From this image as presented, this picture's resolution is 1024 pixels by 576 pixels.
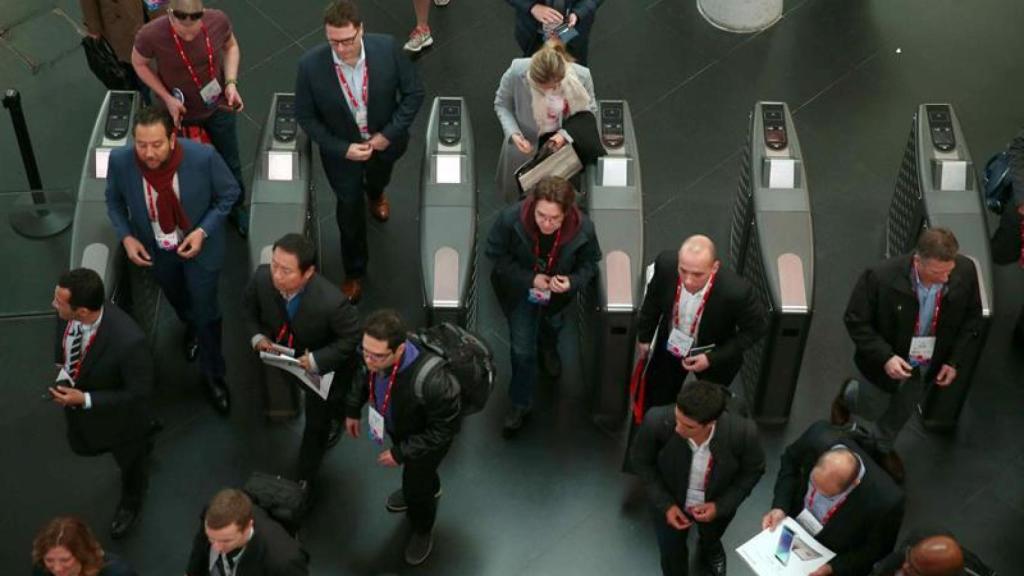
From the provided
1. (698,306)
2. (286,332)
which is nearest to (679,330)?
(698,306)

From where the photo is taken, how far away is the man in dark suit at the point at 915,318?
275 inches

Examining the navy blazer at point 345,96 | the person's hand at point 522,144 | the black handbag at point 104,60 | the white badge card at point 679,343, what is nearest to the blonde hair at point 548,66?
the person's hand at point 522,144

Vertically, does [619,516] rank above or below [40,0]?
below

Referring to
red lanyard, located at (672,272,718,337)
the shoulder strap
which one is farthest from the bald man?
red lanyard, located at (672,272,718,337)

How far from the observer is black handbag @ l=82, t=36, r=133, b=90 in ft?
29.2

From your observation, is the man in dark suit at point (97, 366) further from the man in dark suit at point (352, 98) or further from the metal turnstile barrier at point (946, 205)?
A: the metal turnstile barrier at point (946, 205)

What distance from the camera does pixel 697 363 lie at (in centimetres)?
713

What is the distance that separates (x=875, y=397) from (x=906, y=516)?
67 cm

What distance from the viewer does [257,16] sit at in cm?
1058

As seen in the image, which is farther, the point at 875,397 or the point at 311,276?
the point at 875,397

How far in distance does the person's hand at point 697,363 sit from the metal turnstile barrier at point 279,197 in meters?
2.05

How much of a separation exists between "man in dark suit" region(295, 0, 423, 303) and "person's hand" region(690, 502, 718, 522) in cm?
279

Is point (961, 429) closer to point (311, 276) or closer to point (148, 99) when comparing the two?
point (311, 276)

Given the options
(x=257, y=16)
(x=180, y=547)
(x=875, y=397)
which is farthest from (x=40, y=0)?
(x=875, y=397)
